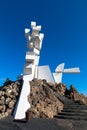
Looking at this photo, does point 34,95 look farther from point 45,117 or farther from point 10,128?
point 10,128

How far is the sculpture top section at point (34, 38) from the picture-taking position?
21.9m

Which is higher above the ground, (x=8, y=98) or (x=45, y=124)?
(x=8, y=98)

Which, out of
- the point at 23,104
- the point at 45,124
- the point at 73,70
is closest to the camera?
the point at 45,124

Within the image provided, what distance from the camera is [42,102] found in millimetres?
16938

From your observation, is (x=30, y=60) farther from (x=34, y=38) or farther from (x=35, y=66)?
(x=34, y=38)

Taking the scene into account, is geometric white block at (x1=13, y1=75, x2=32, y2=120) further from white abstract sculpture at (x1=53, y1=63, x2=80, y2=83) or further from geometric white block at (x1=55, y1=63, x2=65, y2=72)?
geometric white block at (x1=55, y1=63, x2=65, y2=72)

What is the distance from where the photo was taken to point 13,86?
62.8ft

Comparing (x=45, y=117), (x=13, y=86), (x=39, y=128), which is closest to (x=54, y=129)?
(x=39, y=128)

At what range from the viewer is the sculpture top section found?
2194 cm

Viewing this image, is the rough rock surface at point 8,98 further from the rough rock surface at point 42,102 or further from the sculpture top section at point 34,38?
the sculpture top section at point 34,38

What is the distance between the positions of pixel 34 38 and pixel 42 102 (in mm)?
7890

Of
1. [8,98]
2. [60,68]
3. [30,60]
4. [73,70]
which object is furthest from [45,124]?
[60,68]

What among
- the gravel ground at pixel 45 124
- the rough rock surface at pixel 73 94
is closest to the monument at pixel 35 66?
the rough rock surface at pixel 73 94

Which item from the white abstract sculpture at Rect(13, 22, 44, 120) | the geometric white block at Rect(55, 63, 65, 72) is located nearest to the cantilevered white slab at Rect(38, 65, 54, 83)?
the white abstract sculpture at Rect(13, 22, 44, 120)
